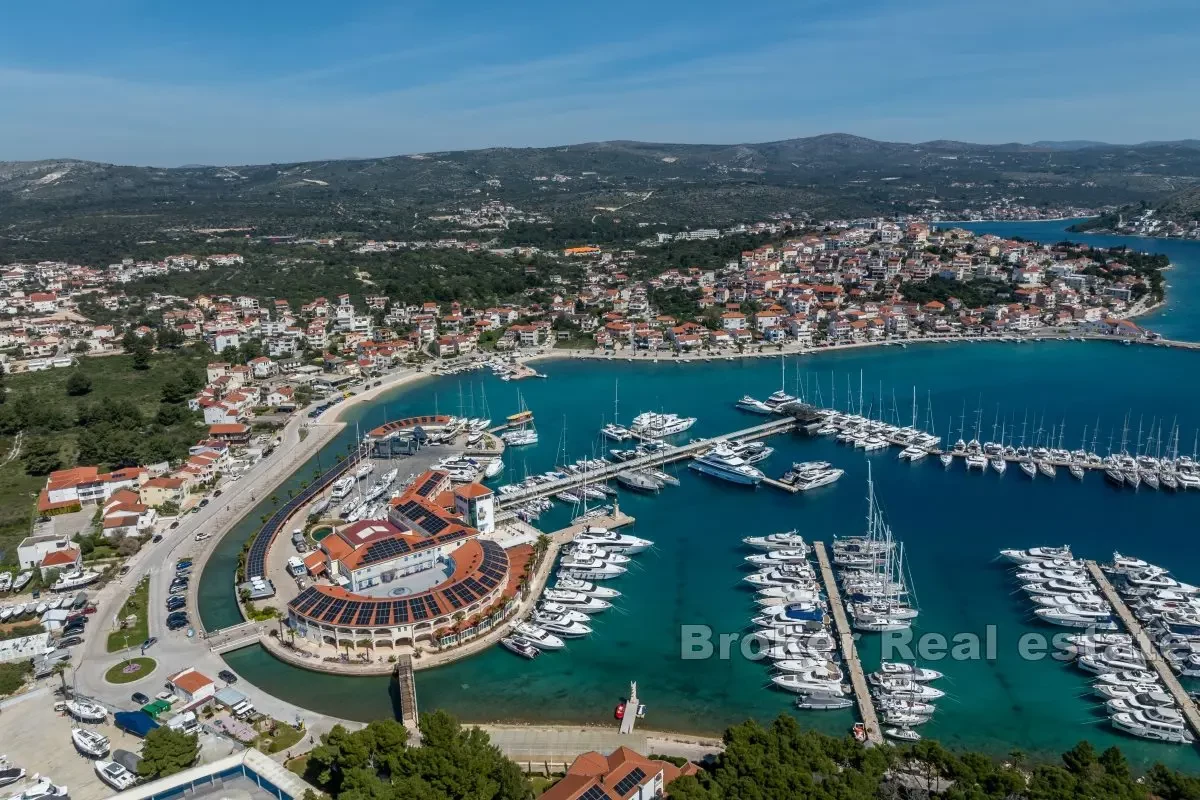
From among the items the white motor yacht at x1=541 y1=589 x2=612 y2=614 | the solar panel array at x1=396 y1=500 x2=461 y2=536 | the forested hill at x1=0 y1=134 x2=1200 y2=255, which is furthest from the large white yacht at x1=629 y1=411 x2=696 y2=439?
the forested hill at x1=0 y1=134 x2=1200 y2=255

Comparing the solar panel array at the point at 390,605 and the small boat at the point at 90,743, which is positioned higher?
the solar panel array at the point at 390,605

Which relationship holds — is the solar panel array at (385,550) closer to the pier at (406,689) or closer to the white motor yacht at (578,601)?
the pier at (406,689)

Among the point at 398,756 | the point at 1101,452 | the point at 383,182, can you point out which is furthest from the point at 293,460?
the point at 383,182

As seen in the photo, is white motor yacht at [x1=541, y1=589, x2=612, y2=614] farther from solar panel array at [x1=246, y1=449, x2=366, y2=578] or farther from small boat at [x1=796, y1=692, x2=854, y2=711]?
solar panel array at [x1=246, y1=449, x2=366, y2=578]

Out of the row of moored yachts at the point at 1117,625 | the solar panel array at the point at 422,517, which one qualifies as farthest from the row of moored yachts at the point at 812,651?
the solar panel array at the point at 422,517

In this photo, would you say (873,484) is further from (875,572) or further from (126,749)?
(126,749)
